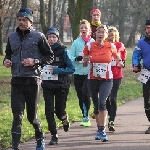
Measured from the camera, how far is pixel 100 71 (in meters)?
8.12

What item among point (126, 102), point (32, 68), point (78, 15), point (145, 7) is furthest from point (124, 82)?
point (145, 7)

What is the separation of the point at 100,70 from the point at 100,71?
0.06 ft

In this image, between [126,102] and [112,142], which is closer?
[112,142]

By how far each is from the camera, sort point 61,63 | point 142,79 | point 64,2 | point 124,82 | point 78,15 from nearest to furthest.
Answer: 1. point 61,63
2. point 142,79
3. point 78,15
4. point 124,82
5. point 64,2

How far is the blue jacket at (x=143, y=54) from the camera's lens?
8.65 metres

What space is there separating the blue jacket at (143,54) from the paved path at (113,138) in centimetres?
130

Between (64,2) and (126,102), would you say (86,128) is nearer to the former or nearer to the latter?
(126,102)

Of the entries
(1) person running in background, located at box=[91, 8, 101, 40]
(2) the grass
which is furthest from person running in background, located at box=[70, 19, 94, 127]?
(2) the grass

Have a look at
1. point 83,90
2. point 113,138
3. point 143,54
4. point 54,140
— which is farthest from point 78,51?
point 54,140

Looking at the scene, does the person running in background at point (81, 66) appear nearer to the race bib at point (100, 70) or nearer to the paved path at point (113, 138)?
the paved path at point (113, 138)

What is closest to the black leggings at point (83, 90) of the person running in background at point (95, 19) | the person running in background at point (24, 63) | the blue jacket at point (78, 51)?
the blue jacket at point (78, 51)

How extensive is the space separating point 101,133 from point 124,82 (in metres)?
12.6

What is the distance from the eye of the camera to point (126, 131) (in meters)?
9.05

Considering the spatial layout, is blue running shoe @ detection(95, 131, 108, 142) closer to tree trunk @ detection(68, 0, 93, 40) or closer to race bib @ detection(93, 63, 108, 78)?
race bib @ detection(93, 63, 108, 78)
